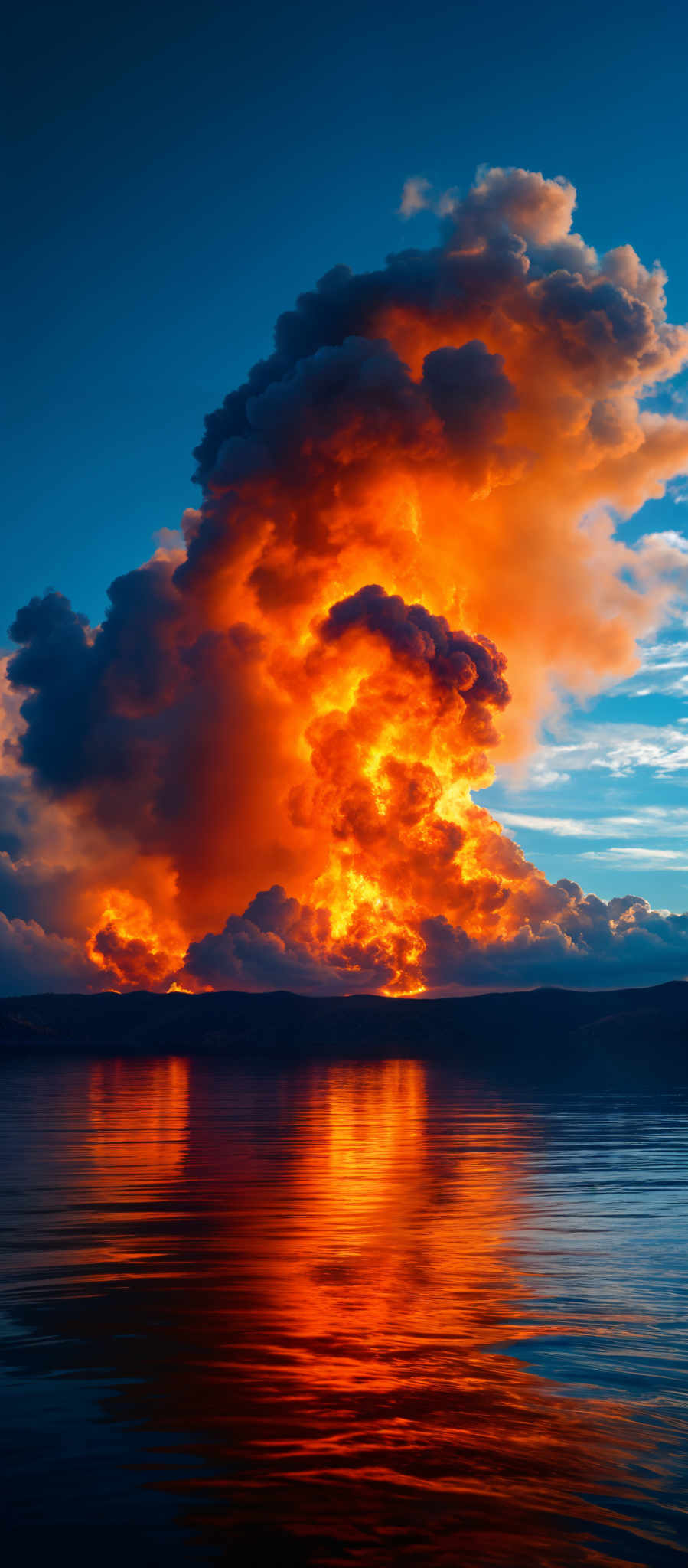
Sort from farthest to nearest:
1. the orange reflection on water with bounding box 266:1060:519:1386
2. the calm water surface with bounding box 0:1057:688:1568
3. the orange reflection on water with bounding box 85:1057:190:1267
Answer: the orange reflection on water with bounding box 85:1057:190:1267, the orange reflection on water with bounding box 266:1060:519:1386, the calm water surface with bounding box 0:1057:688:1568

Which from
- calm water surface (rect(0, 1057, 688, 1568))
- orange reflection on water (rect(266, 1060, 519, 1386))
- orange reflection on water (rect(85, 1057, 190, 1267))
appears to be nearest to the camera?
calm water surface (rect(0, 1057, 688, 1568))

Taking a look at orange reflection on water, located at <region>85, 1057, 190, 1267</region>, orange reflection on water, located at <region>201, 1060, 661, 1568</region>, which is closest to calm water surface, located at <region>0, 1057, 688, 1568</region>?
orange reflection on water, located at <region>201, 1060, 661, 1568</region>

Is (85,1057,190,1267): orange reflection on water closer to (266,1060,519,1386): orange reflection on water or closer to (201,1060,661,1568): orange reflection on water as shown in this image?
(201,1060,661,1568): orange reflection on water

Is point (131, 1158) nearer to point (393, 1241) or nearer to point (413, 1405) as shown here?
point (393, 1241)

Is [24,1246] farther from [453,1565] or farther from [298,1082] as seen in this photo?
[298,1082]

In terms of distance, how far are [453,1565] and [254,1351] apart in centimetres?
730

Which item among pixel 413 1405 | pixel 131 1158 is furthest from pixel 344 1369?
pixel 131 1158

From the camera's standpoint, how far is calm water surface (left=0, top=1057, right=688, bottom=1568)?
1052 centimetres

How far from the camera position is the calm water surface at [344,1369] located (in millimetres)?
10516

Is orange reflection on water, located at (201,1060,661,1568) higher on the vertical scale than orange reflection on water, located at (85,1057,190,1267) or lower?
higher

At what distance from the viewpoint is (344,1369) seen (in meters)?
15.7

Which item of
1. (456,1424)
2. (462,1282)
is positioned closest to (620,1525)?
(456,1424)

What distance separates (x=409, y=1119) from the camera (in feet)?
230

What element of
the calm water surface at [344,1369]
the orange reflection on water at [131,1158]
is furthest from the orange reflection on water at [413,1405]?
the orange reflection on water at [131,1158]
